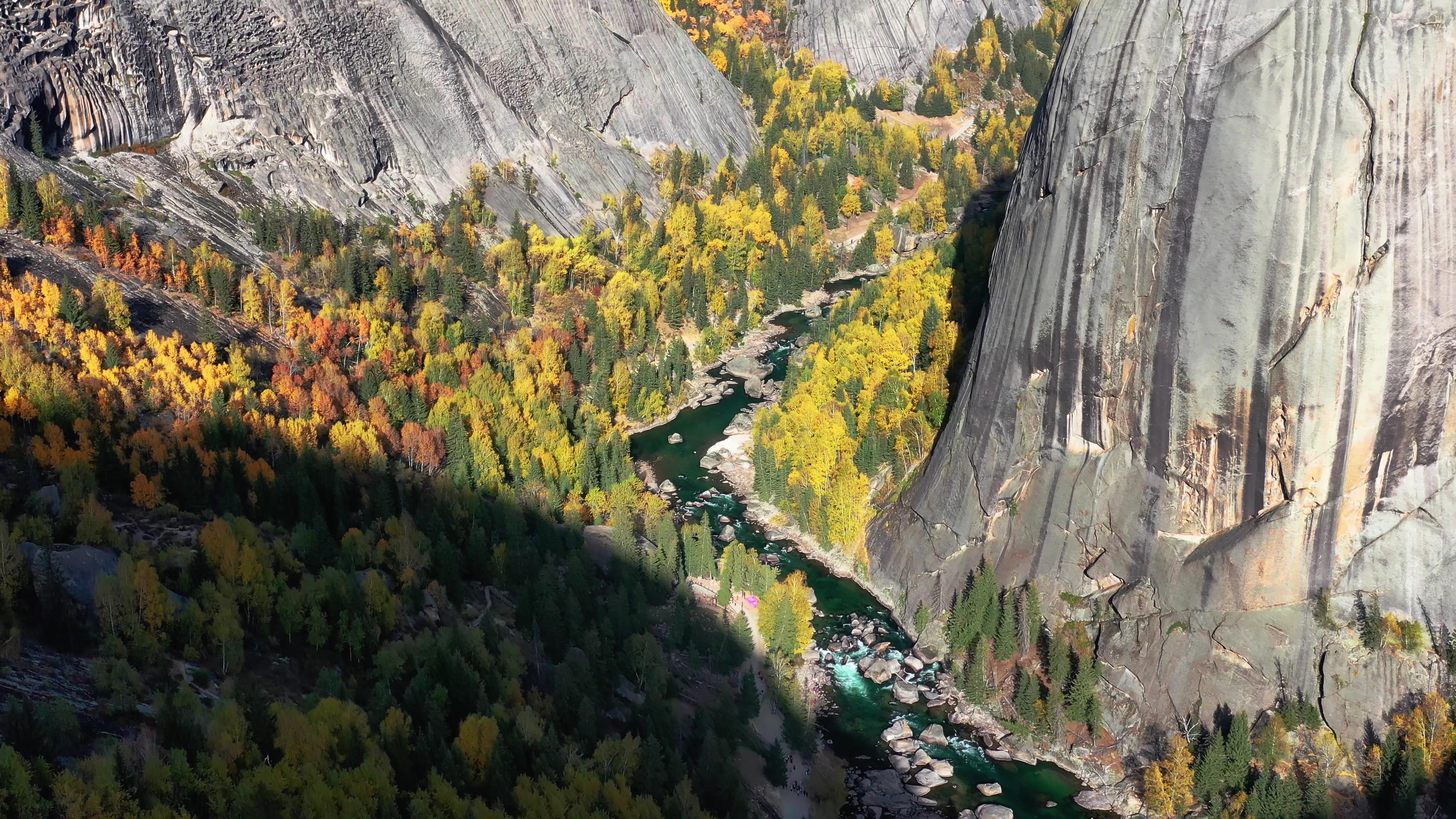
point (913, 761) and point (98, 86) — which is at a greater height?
point (98, 86)

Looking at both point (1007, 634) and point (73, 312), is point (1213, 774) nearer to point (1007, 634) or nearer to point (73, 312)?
point (1007, 634)

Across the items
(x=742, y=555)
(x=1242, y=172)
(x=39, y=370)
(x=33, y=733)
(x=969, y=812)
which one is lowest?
(x=969, y=812)

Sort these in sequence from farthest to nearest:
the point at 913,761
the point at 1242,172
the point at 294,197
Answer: the point at 294,197
the point at 913,761
the point at 1242,172

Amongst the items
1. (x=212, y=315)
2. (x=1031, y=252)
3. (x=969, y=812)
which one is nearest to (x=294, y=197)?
(x=212, y=315)

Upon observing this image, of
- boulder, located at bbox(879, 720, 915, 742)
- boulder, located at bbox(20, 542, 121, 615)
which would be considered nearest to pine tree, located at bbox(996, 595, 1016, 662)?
boulder, located at bbox(879, 720, 915, 742)

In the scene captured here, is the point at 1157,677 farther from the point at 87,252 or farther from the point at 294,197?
the point at 294,197

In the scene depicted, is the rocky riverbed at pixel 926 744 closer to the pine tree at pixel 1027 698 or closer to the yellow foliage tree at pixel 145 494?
the pine tree at pixel 1027 698

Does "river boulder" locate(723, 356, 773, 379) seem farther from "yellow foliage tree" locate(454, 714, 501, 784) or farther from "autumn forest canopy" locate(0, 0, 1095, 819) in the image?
"yellow foliage tree" locate(454, 714, 501, 784)

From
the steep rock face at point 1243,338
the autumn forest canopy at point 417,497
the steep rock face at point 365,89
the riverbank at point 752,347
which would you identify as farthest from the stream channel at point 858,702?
the steep rock face at point 365,89
